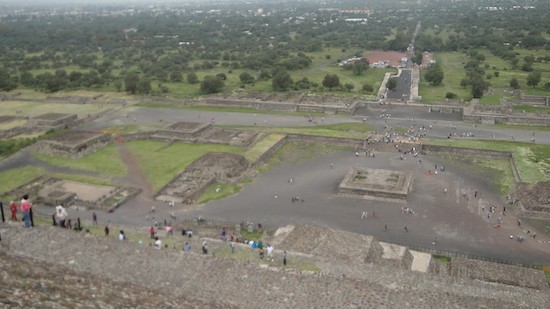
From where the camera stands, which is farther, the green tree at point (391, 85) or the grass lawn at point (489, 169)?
the green tree at point (391, 85)

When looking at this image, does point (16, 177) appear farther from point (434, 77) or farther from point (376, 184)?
point (434, 77)

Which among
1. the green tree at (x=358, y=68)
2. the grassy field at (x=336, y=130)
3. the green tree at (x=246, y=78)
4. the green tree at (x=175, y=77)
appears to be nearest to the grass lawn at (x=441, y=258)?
the grassy field at (x=336, y=130)

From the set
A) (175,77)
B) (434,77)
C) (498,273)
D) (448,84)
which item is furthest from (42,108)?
(498,273)

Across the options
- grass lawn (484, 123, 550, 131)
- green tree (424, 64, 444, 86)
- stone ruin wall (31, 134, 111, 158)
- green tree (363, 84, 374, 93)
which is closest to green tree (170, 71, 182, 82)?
green tree (363, 84, 374, 93)

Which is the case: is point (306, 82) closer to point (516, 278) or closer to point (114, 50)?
point (516, 278)

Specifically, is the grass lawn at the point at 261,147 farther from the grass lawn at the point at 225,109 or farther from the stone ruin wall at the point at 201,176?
the grass lawn at the point at 225,109

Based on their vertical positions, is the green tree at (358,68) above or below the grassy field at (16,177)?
above
